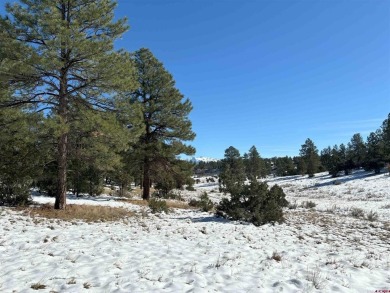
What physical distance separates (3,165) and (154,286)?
42.3ft

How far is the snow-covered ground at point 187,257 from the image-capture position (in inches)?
241

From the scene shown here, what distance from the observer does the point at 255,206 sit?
47.4 ft

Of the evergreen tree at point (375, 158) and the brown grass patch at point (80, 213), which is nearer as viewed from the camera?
the brown grass patch at point (80, 213)

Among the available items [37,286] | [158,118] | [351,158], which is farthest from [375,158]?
[37,286]

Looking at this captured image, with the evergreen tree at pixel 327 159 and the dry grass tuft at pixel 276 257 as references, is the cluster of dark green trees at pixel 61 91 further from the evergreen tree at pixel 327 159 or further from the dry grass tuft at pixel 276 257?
the evergreen tree at pixel 327 159

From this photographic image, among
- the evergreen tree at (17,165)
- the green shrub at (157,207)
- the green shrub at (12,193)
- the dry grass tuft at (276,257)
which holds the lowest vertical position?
the dry grass tuft at (276,257)

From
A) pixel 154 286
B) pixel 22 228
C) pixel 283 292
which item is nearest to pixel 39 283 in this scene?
pixel 154 286

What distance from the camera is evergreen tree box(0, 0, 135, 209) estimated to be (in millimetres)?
12672

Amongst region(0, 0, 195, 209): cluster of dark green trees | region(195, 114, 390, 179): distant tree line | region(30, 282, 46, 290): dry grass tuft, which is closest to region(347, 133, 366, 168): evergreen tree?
region(195, 114, 390, 179): distant tree line

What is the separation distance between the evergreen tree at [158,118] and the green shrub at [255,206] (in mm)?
8236

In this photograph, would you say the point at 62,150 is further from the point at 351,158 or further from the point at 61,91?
the point at 351,158

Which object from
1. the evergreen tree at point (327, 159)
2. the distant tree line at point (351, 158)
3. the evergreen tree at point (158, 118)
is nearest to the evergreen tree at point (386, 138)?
the distant tree line at point (351, 158)

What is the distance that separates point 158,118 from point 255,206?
10.6 metres

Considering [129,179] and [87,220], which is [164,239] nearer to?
[87,220]
